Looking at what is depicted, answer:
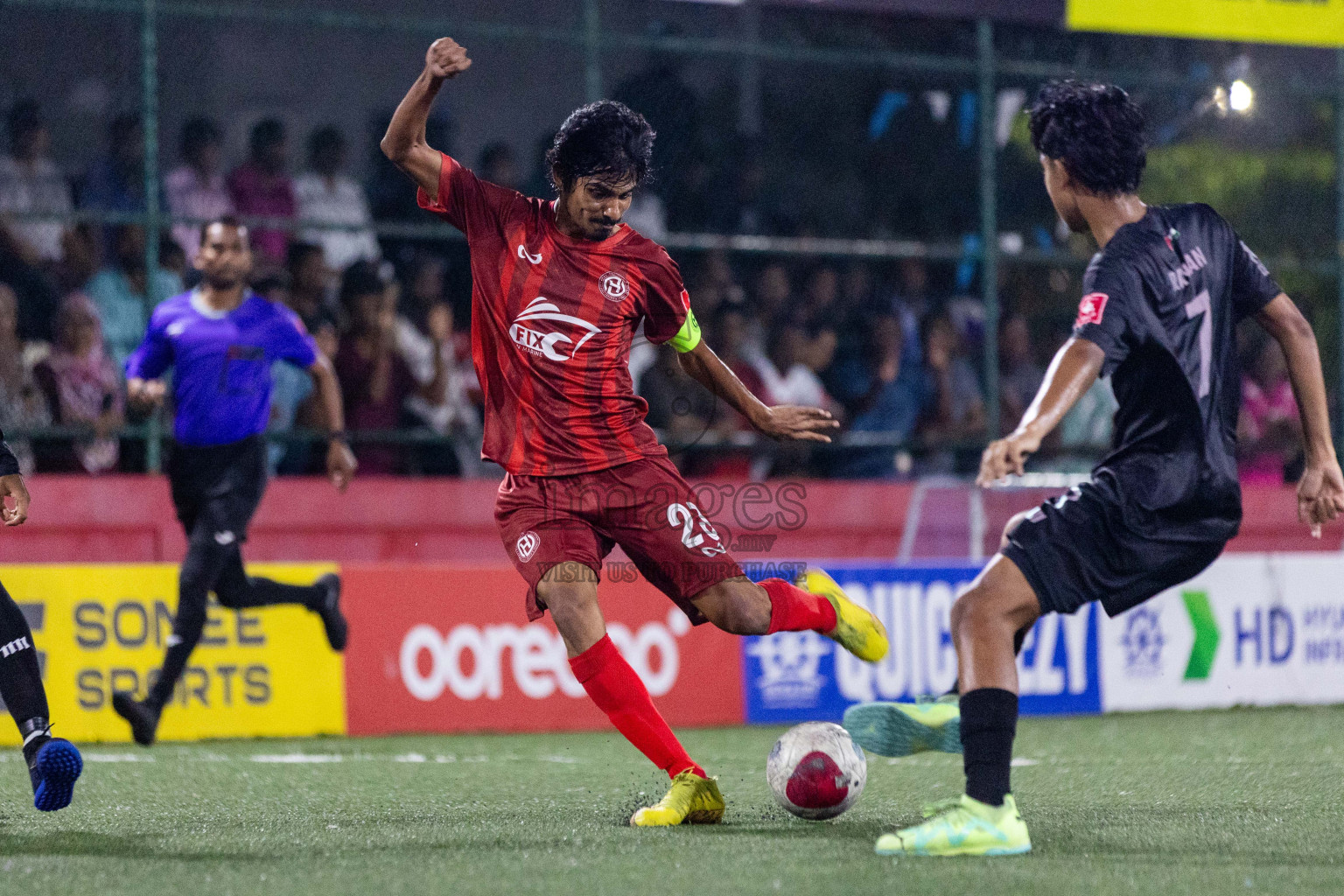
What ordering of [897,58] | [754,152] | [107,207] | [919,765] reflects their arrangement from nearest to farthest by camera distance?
[919,765], [107,207], [897,58], [754,152]

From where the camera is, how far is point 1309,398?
15.6 ft

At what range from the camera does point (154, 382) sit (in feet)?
24.6

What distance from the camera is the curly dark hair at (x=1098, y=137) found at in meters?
4.48

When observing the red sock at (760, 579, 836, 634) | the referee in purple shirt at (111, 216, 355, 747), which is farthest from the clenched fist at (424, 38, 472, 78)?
the referee in purple shirt at (111, 216, 355, 747)

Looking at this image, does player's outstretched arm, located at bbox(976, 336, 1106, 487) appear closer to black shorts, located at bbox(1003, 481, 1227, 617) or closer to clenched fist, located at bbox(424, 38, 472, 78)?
black shorts, located at bbox(1003, 481, 1227, 617)

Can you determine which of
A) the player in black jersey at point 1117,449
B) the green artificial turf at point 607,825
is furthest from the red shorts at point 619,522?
the player in black jersey at point 1117,449

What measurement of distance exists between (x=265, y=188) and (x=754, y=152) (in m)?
3.78

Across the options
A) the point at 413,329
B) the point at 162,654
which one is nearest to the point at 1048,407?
the point at 162,654

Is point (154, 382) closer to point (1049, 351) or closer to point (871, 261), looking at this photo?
point (871, 261)

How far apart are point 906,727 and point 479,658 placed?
4139 millimetres

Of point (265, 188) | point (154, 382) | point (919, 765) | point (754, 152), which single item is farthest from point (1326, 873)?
point (754, 152)

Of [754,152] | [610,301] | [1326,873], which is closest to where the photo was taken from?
[1326,873]

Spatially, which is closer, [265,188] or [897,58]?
[265,188]

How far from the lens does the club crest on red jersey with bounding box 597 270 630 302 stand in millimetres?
5234
